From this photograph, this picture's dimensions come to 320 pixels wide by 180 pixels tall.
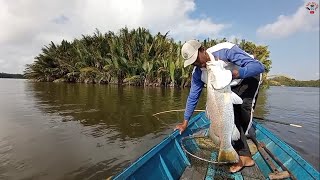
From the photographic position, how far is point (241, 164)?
3.79 m

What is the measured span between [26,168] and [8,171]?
286mm

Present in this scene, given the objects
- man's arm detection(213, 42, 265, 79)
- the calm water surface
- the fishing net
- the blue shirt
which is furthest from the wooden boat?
the calm water surface

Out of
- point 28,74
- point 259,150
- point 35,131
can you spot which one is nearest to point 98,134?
point 35,131

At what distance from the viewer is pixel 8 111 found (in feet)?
36.7

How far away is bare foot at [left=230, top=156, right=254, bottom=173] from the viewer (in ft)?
12.2

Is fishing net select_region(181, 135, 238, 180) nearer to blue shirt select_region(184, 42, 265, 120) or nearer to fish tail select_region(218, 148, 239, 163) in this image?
fish tail select_region(218, 148, 239, 163)

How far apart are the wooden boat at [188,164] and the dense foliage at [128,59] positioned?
23797mm

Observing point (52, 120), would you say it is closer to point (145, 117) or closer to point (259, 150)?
point (145, 117)

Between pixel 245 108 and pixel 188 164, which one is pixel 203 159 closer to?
pixel 188 164

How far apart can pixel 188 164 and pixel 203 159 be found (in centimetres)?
45

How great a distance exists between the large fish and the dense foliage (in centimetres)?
2480

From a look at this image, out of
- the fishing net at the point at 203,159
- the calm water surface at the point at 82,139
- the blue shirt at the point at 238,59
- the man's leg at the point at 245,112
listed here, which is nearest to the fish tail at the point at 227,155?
the fishing net at the point at 203,159

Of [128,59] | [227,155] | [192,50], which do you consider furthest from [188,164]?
[128,59]

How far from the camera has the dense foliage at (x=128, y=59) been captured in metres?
29.8
